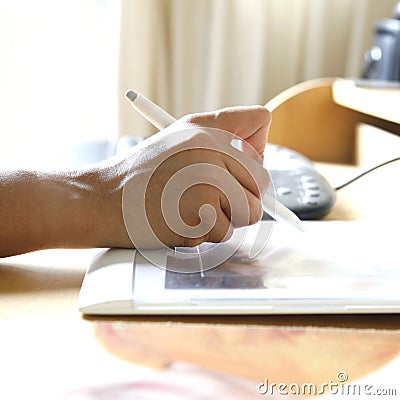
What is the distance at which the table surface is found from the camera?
0.36 meters

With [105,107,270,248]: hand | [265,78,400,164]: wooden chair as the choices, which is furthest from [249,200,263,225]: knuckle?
[265,78,400,164]: wooden chair

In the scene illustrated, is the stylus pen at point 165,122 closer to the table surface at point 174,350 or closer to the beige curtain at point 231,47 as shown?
the table surface at point 174,350

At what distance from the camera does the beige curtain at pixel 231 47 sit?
1.57m

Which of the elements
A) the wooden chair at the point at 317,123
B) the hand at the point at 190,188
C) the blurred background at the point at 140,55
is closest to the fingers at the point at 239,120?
the hand at the point at 190,188

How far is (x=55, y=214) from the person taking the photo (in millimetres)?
566

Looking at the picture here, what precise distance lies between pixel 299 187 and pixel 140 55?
0.87 m

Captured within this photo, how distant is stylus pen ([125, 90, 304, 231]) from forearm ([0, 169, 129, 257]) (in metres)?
0.09

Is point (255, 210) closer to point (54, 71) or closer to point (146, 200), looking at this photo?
point (146, 200)

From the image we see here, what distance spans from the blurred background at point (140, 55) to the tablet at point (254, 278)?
1.02 meters

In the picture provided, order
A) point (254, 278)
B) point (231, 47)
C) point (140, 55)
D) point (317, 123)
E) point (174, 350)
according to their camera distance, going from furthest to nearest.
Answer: point (231, 47), point (140, 55), point (317, 123), point (254, 278), point (174, 350)

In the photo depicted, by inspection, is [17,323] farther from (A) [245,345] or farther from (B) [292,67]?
(B) [292,67]

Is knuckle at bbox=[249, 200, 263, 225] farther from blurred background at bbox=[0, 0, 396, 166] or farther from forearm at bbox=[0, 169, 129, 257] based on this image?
blurred background at bbox=[0, 0, 396, 166]

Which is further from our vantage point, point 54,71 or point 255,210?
point 54,71

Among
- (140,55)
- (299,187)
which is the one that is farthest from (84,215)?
(140,55)
